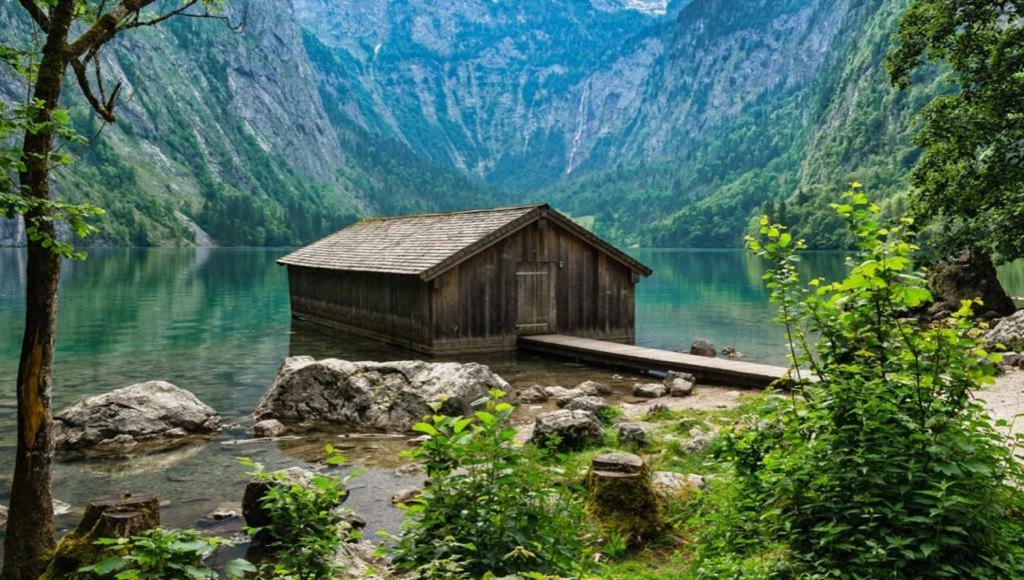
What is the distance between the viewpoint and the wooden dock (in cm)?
1909

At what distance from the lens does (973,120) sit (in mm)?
21734

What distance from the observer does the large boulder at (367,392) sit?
1582 centimetres

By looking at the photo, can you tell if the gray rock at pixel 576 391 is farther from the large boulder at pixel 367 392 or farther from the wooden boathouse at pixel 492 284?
the wooden boathouse at pixel 492 284

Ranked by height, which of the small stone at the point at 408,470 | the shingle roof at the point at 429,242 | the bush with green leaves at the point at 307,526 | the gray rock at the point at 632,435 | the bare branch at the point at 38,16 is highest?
the bare branch at the point at 38,16

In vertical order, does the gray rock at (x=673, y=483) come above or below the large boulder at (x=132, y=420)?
above

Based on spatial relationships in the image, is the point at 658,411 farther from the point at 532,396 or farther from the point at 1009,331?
the point at 1009,331

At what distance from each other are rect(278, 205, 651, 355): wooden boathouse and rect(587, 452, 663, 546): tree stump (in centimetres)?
1660

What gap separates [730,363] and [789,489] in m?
14.1

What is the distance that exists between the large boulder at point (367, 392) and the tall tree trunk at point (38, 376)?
8.25m

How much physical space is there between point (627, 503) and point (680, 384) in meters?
10.8

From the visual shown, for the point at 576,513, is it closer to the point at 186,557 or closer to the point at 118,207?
the point at 186,557

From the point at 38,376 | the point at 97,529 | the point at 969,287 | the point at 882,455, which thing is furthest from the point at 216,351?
the point at 969,287

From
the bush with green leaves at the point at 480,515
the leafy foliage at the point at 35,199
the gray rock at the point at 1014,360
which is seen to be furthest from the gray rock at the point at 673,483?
the gray rock at the point at 1014,360

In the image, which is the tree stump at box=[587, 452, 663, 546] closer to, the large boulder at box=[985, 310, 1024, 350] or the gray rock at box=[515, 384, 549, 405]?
the gray rock at box=[515, 384, 549, 405]
